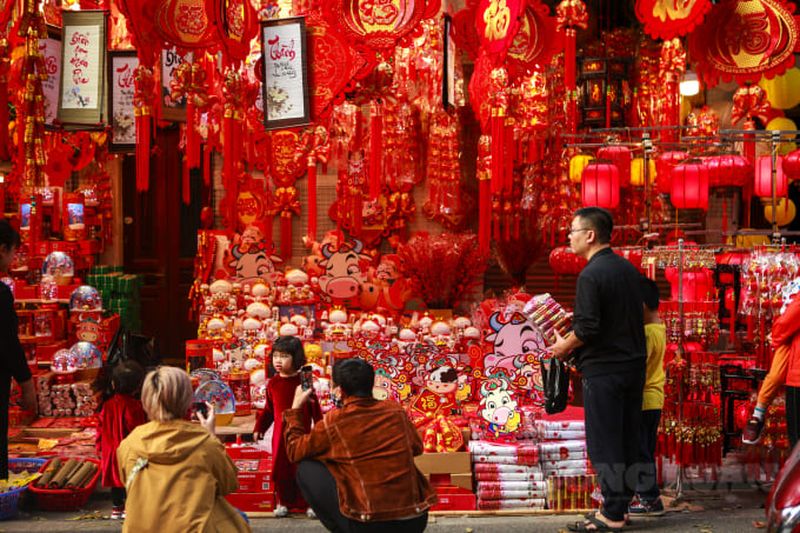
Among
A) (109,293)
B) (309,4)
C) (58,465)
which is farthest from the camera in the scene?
(109,293)

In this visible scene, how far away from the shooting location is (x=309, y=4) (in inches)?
261

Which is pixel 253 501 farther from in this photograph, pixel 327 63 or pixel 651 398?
pixel 327 63

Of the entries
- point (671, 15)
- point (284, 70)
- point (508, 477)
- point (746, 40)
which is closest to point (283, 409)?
point (508, 477)

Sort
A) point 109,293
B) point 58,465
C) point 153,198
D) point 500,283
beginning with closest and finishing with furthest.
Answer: point 58,465 < point 109,293 < point 153,198 < point 500,283

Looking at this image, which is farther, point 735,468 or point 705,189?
point 705,189

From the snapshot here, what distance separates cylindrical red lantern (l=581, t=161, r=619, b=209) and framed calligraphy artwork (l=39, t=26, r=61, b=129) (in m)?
3.88

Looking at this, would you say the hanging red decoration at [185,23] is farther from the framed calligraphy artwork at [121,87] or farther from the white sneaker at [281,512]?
the white sneaker at [281,512]

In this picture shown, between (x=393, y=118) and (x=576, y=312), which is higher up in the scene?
(x=393, y=118)

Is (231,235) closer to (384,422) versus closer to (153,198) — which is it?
(153,198)

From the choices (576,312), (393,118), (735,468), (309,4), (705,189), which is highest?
(309,4)

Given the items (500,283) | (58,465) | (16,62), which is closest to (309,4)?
(16,62)

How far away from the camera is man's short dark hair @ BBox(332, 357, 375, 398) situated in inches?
150

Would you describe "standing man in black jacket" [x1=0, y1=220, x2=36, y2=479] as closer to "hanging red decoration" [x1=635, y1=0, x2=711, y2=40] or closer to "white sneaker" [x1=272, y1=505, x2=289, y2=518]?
"white sneaker" [x1=272, y1=505, x2=289, y2=518]

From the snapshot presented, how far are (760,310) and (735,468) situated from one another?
37.5 inches
